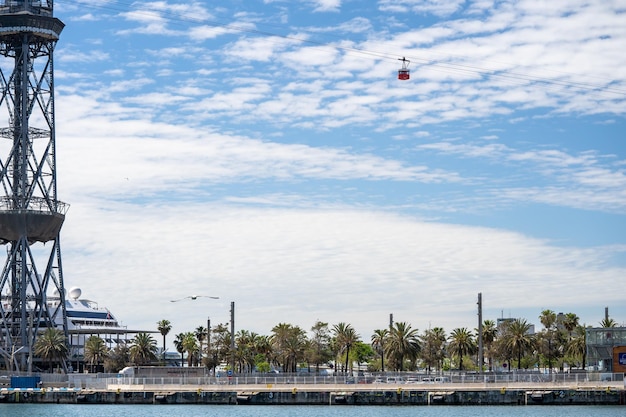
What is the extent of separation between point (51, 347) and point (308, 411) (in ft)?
217

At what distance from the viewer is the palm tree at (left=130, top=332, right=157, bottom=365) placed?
15738 centimetres

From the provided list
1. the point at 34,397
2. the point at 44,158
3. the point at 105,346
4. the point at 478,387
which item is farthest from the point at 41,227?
the point at 478,387

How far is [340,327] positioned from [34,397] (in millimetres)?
53607

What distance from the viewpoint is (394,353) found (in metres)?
139

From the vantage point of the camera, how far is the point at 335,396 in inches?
3895

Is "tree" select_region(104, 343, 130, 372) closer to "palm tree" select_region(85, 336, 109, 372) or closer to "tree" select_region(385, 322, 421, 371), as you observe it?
"palm tree" select_region(85, 336, 109, 372)

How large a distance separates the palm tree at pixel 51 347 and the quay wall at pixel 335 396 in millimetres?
33098

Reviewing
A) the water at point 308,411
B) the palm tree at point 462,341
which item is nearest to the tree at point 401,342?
the palm tree at point 462,341

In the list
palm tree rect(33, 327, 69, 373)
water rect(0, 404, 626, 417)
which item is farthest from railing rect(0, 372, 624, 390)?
palm tree rect(33, 327, 69, 373)

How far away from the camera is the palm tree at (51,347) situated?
147875mm

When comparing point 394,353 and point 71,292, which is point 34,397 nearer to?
point 394,353

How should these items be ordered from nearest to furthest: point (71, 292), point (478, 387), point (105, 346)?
point (478, 387) → point (105, 346) → point (71, 292)

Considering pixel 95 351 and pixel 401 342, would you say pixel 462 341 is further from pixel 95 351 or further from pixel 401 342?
pixel 95 351

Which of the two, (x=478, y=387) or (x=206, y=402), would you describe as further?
(x=206, y=402)
